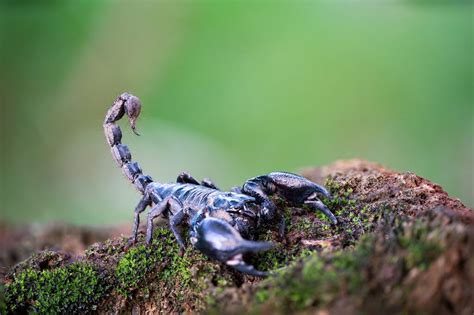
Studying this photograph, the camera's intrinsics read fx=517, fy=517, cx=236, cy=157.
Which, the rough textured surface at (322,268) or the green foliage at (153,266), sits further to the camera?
the green foliage at (153,266)

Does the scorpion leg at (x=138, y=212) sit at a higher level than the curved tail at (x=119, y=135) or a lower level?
lower

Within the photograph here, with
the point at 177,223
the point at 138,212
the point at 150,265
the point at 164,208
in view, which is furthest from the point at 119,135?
the point at 150,265

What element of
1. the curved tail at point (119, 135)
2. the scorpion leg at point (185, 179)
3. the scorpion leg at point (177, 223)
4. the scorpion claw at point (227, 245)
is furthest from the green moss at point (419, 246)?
the curved tail at point (119, 135)

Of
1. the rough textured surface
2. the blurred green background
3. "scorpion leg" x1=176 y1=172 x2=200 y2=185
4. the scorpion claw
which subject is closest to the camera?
Answer: the rough textured surface

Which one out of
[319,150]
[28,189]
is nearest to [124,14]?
[28,189]

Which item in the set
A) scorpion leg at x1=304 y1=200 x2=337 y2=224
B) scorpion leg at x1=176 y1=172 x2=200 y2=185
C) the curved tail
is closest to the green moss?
scorpion leg at x1=304 y1=200 x2=337 y2=224

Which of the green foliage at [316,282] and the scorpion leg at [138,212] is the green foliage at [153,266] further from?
the green foliage at [316,282]

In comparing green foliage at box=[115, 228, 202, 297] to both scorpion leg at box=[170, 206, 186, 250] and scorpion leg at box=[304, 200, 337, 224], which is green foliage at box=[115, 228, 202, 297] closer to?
scorpion leg at box=[170, 206, 186, 250]
